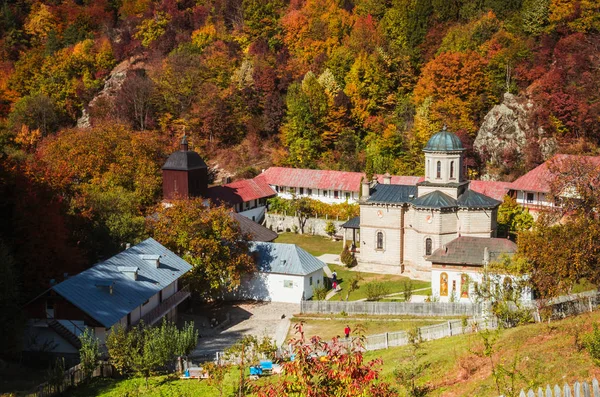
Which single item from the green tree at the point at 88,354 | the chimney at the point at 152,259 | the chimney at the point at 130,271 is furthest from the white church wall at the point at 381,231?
the green tree at the point at 88,354

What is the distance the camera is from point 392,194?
5116 cm

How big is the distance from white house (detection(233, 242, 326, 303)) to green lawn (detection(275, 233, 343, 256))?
9.38m

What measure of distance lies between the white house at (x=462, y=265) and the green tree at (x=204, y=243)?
11.6 meters

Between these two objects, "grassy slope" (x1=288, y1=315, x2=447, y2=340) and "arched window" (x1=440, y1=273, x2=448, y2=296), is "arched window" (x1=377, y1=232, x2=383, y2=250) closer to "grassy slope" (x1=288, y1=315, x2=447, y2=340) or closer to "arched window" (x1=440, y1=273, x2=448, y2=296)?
"arched window" (x1=440, y1=273, x2=448, y2=296)

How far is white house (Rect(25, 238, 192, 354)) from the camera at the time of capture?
32.8 meters

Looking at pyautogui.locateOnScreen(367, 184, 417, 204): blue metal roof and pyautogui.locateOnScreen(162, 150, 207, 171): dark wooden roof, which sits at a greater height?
pyautogui.locateOnScreen(162, 150, 207, 171): dark wooden roof

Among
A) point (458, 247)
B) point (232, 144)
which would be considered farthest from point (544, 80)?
point (232, 144)

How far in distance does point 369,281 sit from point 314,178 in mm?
19934

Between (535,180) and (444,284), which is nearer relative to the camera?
(444,284)

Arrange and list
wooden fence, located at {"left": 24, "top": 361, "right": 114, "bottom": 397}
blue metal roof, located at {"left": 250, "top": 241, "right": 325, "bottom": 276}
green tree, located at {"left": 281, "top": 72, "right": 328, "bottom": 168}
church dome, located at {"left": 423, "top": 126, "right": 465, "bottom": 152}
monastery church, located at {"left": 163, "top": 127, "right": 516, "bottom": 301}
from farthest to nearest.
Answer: green tree, located at {"left": 281, "top": 72, "right": 328, "bottom": 168} → church dome, located at {"left": 423, "top": 126, "right": 465, "bottom": 152} → blue metal roof, located at {"left": 250, "top": 241, "right": 325, "bottom": 276} → monastery church, located at {"left": 163, "top": 127, "right": 516, "bottom": 301} → wooden fence, located at {"left": 24, "top": 361, "right": 114, "bottom": 397}

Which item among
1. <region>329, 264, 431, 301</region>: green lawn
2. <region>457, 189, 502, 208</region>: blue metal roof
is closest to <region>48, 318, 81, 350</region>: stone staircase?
<region>329, 264, 431, 301</region>: green lawn

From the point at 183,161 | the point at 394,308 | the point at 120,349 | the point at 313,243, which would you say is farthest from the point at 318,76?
the point at 120,349

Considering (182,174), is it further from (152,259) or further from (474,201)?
(474,201)

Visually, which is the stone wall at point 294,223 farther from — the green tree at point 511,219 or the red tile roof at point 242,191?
the green tree at point 511,219
